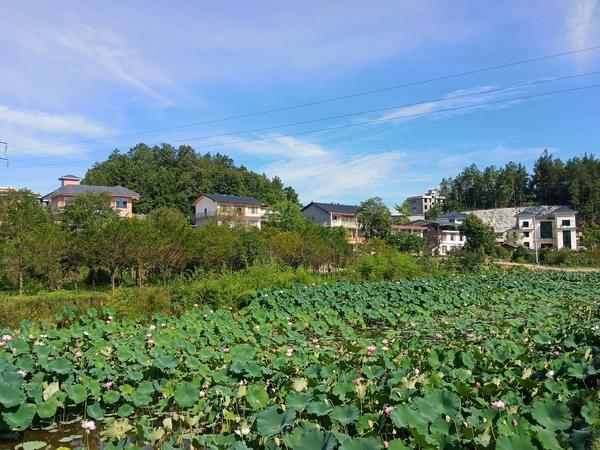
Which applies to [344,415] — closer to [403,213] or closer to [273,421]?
[273,421]

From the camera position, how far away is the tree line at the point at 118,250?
16203mm

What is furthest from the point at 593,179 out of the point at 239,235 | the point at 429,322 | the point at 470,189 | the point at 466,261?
the point at 429,322

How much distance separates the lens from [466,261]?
24.9 meters

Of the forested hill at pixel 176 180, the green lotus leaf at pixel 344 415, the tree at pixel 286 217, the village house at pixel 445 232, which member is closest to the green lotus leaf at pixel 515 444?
the green lotus leaf at pixel 344 415

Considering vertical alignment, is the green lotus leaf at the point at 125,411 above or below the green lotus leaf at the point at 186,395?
below

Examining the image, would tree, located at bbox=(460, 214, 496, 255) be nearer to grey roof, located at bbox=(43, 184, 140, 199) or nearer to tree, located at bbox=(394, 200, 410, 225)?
tree, located at bbox=(394, 200, 410, 225)

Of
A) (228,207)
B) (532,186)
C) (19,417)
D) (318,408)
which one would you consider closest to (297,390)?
(318,408)

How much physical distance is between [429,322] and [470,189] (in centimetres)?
7558

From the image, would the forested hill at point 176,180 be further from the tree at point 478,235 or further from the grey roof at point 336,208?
the tree at point 478,235

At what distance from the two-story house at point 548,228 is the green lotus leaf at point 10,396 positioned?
56066 mm

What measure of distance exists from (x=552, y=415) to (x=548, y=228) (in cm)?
6119

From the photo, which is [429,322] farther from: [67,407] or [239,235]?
[239,235]

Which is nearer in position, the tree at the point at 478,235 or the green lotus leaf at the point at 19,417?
the green lotus leaf at the point at 19,417

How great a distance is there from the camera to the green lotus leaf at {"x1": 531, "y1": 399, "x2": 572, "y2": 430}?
8.73 ft
